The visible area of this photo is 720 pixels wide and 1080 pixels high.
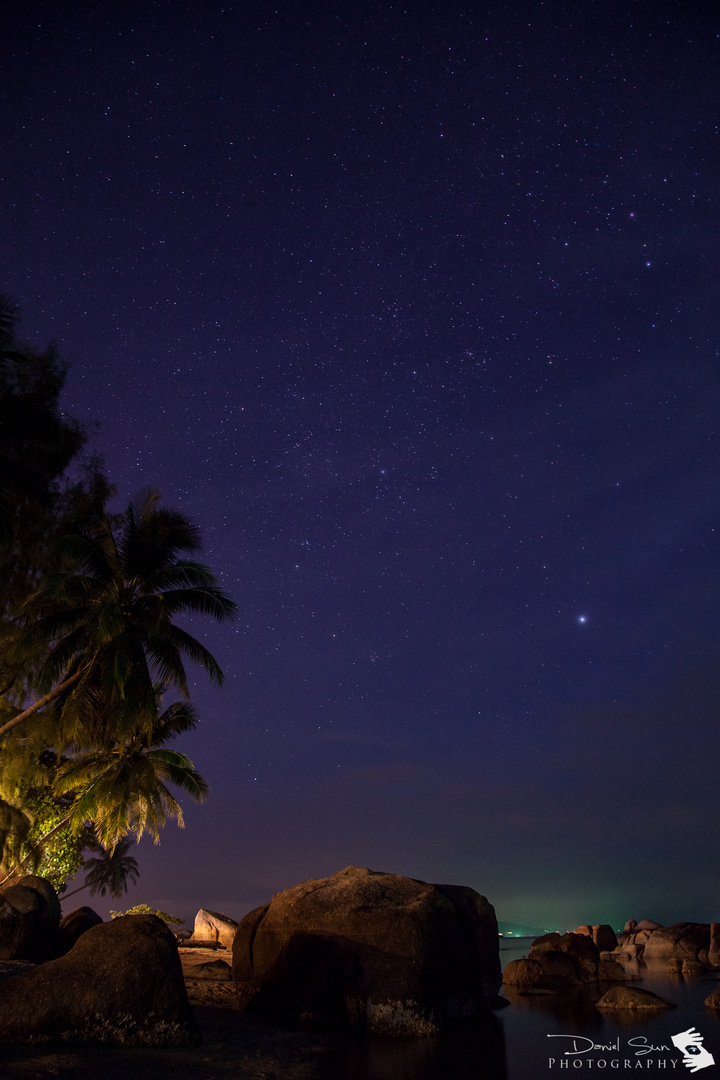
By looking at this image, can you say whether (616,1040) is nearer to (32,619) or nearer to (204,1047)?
(204,1047)

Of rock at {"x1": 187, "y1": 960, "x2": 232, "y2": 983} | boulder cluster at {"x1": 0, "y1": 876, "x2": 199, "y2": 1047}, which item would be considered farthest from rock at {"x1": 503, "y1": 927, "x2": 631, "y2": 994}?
boulder cluster at {"x1": 0, "y1": 876, "x2": 199, "y2": 1047}

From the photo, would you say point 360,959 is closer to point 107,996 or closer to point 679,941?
point 107,996

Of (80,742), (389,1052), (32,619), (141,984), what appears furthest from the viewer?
(80,742)

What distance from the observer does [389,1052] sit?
10.8 metres

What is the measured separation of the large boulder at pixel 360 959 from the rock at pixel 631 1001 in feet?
17.2

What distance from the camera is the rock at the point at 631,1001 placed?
17.2m

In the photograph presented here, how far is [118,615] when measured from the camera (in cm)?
1948

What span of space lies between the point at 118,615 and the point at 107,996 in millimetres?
11978

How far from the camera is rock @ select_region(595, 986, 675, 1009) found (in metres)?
17.2

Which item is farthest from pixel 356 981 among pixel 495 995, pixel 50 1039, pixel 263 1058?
pixel 495 995

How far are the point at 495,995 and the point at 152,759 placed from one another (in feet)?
50.2

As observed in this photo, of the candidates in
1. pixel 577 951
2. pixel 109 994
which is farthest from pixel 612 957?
pixel 109 994

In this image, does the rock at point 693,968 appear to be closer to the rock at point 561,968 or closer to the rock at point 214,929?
the rock at point 561,968

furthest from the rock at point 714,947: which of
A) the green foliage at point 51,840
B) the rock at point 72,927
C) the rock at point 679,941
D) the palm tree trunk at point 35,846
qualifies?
the palm tree trunk at point 35,846
